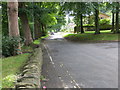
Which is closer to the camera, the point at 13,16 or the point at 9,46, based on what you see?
the point at 9,46

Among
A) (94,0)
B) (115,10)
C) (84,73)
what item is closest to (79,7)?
(94,0)

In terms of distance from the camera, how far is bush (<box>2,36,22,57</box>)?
27.0 feet

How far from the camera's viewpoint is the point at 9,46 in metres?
8.42

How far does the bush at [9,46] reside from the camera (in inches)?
324

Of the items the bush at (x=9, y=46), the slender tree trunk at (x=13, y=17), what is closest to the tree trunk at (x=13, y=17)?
the slender tree trunk at (x=13, y=17)

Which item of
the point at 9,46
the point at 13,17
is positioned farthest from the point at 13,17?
the point at 9,46

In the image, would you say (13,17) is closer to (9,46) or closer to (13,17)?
(13,17)

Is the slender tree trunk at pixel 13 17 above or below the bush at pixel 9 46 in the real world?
above

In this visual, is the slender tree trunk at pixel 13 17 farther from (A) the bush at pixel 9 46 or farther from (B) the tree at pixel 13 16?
(A) the bush at pixel 9 46

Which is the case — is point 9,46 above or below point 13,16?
below

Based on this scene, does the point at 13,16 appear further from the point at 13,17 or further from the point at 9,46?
the point at 9,46

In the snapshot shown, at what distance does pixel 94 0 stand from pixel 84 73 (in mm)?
13226

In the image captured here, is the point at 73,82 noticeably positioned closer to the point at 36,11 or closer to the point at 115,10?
the point at 36,11

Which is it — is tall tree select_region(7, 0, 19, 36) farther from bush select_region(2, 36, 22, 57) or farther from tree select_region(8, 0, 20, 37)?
bush select_region(2, 36, 22, 57)
